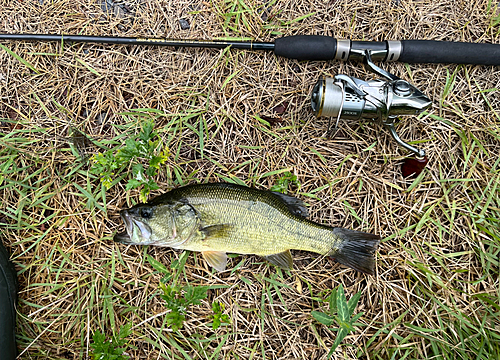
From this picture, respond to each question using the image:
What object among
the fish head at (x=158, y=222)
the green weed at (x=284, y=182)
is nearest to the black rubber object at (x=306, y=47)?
the green weed at (x=284, y=182)

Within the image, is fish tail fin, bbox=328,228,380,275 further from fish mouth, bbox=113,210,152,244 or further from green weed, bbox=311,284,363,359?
fish mouth, bbox=113,210,152,244

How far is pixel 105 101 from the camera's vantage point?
11.1 ft

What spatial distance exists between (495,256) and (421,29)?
8.40 ft

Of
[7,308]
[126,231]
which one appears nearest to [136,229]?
[126,231]

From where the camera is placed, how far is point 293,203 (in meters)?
3.11

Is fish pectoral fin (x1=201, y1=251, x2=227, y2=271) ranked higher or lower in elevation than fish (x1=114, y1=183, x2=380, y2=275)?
lower

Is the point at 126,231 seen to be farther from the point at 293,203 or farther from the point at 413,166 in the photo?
the point at 413,166

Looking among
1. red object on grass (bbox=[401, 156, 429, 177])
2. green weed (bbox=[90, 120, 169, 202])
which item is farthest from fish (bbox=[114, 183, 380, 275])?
red object on grass (bbox=[401, 156, 429, 177])

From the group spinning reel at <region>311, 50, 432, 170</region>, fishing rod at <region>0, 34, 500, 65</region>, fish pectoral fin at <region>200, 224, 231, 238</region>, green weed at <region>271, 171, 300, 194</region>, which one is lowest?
fish pectoral fin at <region>200, 224, 231, 238</region>

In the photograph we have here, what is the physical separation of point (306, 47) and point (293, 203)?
163 cm

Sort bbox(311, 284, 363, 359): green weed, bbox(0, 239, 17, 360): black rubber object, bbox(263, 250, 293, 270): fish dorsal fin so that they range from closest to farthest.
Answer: bbox(311, 284, 363, 359): green weed → bbox(0, 239, 17, 360): black rubber object → bbox(263, 250, 293, 270): fish dorsal fin

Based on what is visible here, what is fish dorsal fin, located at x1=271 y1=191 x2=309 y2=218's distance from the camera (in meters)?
3.09

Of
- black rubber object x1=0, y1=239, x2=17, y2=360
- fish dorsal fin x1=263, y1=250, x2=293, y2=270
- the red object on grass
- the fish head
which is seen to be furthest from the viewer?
the red object on grass

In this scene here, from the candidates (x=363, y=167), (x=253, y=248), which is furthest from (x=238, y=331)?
(x=363, y=167)
